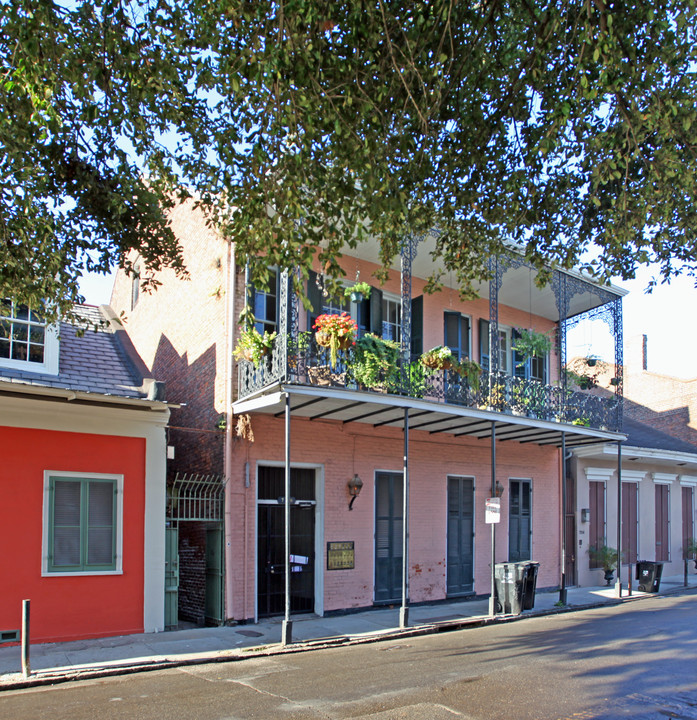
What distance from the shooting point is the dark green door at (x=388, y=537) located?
13453mm

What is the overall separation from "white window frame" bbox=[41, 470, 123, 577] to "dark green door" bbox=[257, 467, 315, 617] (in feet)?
7.62

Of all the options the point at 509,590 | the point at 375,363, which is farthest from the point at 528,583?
the point at 375,363

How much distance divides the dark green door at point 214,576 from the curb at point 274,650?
1.93m

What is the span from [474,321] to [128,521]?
29.5 ft

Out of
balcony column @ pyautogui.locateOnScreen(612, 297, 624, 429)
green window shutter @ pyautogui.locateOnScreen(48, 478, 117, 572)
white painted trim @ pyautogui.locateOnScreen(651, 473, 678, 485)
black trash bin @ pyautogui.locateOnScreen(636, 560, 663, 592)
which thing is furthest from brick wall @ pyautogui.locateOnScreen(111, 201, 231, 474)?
white painted trim @ pyautogui.locateOnScreen(651, 473, 678, 485)

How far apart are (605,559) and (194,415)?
10.7m

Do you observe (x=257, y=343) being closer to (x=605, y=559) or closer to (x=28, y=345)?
(x=28, y=345)

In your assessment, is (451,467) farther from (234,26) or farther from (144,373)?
(234,26)

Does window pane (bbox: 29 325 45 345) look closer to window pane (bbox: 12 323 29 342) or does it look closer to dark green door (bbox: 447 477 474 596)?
window pane (bbox: 12 323 29 342)

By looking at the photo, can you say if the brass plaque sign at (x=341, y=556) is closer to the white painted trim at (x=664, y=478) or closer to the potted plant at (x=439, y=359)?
the potted plant at (x=439, y=359)

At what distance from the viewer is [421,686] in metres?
7.48

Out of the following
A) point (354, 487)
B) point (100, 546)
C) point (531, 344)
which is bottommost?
point (100, 546)

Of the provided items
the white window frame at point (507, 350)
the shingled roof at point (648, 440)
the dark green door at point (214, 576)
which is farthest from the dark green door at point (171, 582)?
the shingled roof at point (648, 440)

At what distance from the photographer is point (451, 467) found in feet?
49.0
